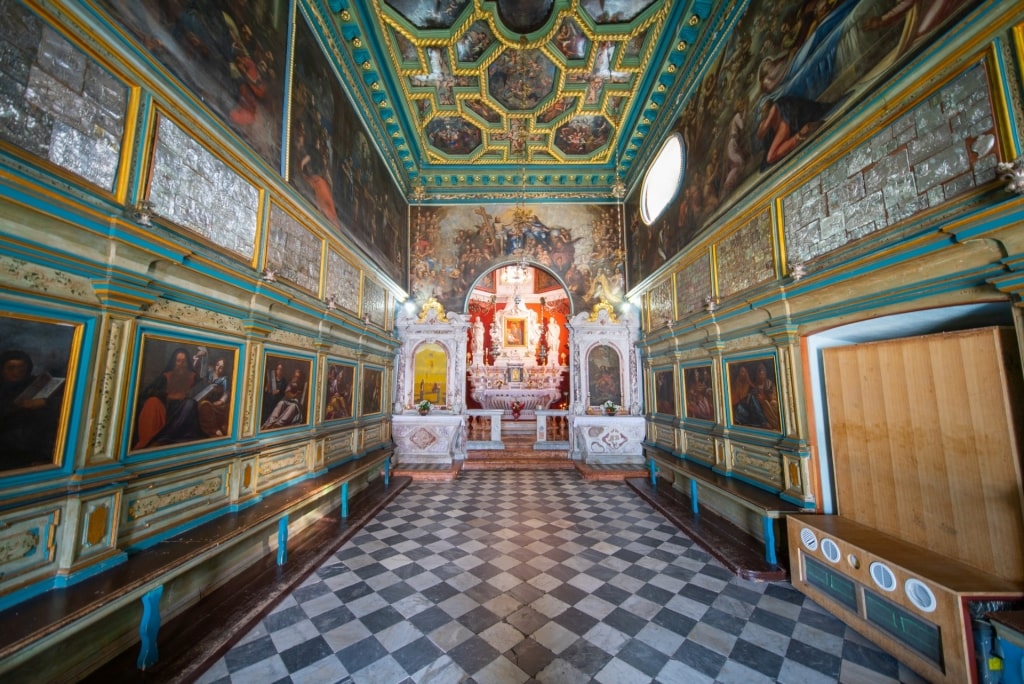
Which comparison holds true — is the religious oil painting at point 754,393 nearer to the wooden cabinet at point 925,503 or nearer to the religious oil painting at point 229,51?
the wooden cabinet at point 925,503

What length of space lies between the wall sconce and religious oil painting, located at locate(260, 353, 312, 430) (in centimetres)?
675

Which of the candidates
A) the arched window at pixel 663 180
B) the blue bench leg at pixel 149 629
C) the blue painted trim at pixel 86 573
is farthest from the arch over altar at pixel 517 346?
the blue bench leg at pixel 149 629

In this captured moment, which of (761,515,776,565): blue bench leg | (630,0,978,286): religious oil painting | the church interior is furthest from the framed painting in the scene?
(761,515,776,565): blue bench leg

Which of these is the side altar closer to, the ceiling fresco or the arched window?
the ceiling fresco

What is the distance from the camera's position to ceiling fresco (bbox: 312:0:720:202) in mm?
6539

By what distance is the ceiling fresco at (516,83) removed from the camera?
21.5 ft

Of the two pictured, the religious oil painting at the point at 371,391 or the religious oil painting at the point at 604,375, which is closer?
the religious oil painting at the point at 371,391

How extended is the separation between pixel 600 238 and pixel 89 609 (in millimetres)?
11244

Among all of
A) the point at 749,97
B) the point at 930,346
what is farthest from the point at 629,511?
the point at 749,97

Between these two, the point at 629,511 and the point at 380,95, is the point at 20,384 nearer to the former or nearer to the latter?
the point at 629,511

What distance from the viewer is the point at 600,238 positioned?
10.9 metres

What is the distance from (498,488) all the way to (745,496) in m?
4.69

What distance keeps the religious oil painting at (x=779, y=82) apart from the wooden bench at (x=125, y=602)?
23.3ft

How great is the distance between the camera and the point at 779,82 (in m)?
4.58
